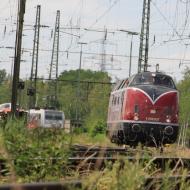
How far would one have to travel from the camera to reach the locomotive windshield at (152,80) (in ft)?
74.5

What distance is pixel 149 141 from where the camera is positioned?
73.5ft

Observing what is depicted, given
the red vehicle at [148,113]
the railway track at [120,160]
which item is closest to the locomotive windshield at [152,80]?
the red vehicle at [148,113]

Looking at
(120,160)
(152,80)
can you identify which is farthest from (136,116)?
(120,160)

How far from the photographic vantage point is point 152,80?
22781mm


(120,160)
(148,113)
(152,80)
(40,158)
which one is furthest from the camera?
(152,80)

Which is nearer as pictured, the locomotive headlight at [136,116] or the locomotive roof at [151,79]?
the locomotive headlight at [136,116]

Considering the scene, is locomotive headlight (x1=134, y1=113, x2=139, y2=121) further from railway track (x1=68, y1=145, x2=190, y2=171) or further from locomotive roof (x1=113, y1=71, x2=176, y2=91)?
railway track (x1=68, y1=145, x2=190, y2=171)

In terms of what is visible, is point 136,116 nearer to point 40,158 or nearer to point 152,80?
point 152,80

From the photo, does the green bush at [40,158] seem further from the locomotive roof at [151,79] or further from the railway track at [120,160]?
the locomotive roof at [151,79]

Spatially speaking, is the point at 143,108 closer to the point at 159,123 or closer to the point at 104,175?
the point at 159,123

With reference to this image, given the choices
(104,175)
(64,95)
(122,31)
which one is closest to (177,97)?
(104,175)

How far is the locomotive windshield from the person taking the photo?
2270 centimetres

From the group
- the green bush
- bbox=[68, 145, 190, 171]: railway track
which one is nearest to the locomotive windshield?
bbox=[68, 145, 190, 171]: railway track

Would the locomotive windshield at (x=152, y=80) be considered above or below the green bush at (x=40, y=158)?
above
